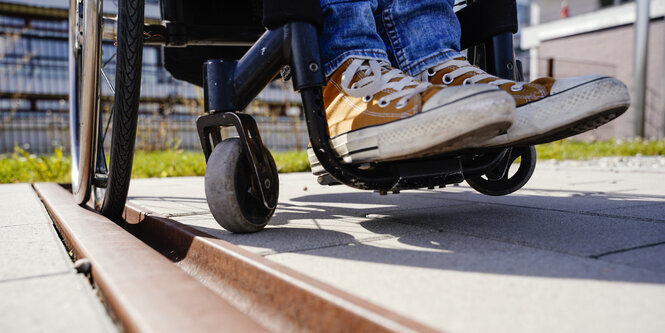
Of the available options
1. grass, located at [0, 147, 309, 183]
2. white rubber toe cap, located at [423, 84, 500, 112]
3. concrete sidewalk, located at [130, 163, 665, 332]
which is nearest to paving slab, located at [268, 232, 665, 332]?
concrete sidewalk, located at [130, 163, 665, 332]

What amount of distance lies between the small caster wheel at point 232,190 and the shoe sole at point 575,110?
1.94 feet

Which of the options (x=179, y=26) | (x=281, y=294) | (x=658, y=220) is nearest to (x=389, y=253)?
(x=281, y=294)

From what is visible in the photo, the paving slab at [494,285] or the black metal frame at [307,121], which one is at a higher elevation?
the black metal frame at [307,121]

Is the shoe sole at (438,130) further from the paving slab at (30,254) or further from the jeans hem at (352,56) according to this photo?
the paving slab at (30,254)

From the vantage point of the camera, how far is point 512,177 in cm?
144

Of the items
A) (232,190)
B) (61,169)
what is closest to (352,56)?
(232,190)

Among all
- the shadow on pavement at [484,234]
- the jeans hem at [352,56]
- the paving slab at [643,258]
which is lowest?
the shadow on pavement at [484,234]

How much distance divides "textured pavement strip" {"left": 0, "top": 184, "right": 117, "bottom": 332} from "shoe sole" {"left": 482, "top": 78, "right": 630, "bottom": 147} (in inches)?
34.4

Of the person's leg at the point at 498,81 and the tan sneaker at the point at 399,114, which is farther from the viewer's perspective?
the person's leg at the point at 498,81

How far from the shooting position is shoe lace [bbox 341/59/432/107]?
1.03m

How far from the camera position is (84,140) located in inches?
62.1

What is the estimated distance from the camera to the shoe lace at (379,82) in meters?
1.03

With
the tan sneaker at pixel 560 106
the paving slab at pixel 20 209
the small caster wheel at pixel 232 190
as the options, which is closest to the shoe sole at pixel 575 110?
the tan sneaker at pixel 560 106

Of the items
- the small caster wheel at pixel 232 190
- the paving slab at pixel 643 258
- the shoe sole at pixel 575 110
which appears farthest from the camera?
the small caster wheel at pixel 232 190
